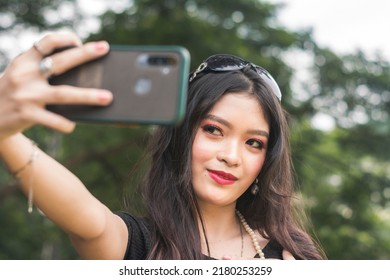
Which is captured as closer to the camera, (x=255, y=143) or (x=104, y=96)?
(x=104, y=96)

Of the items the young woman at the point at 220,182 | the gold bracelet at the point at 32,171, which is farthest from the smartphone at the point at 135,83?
the young woman at the point at 220,182

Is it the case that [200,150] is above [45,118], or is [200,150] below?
below

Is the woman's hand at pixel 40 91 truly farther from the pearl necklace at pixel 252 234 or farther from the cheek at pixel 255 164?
the pearl necklace at pixel 252 234

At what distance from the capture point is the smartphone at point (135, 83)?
3.62 feet

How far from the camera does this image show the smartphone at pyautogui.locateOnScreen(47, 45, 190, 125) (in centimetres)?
110

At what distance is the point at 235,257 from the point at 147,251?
0.32 meters

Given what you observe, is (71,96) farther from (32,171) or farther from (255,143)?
(255,143)

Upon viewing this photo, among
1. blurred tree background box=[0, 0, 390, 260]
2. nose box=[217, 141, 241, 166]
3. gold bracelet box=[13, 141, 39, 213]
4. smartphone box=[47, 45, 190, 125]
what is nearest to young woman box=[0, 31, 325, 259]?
nose box=[217, 141, 241, 166]

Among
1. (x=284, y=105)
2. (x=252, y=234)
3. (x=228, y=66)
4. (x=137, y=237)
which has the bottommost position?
(x=284, y=105)

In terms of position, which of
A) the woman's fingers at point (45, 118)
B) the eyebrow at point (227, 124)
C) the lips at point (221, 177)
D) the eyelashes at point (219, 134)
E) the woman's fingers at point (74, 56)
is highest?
the woman's fingers at point (74, 56)

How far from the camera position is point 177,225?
1.94m

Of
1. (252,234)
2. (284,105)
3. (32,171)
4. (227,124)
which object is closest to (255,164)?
(227,124)

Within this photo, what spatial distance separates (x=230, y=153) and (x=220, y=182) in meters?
0.09

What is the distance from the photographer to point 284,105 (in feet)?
23.6
